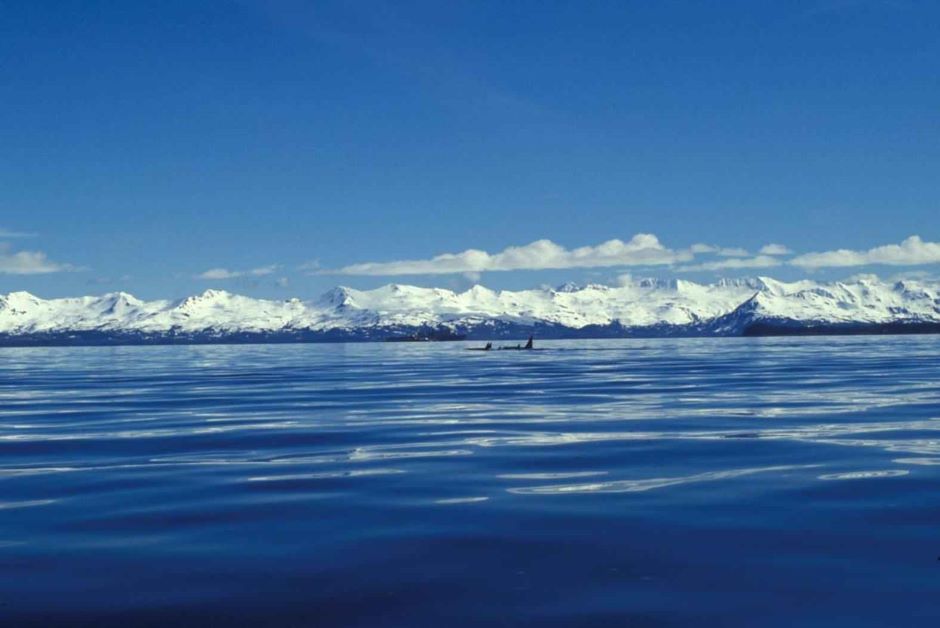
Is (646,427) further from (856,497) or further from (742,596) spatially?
(742,596)

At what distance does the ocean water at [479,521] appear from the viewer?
11922 millimetres

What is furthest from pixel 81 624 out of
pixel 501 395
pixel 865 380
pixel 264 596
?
pixel 865 380

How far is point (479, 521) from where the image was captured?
1670 centimetres

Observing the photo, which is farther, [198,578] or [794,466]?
[794,466]

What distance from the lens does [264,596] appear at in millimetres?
12336

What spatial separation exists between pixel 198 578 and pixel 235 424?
22.0m

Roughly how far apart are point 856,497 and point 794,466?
12.9 ft

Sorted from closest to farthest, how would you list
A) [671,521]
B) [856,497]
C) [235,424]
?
[671,521]
[856,497]
[235,424]

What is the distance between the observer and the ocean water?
39.1 feet

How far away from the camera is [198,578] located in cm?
1320

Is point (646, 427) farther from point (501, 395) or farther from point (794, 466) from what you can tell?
point (501, 395)

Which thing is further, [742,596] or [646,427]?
[646,427]

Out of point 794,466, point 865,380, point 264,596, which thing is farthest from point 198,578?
point 865,380

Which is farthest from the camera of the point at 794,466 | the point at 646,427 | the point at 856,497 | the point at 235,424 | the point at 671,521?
the point at 235,424
